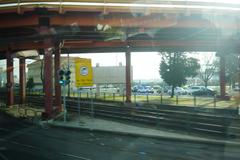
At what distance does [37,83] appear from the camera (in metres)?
126

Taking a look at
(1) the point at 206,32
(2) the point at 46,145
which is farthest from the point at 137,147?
(1) the point at 206,32

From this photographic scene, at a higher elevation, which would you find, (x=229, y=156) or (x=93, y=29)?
(x=93, y=29)

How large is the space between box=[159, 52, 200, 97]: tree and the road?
135 ft

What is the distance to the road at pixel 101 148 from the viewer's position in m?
16.7

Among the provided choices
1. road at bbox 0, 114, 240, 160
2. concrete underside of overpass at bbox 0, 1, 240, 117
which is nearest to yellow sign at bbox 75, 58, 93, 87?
concrete underside of overpass at bbox 0, 1, 240, 117

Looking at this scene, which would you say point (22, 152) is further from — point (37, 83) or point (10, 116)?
point (37, 83)

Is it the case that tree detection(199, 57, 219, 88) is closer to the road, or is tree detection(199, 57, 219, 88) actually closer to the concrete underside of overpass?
the concrete underside of overpass

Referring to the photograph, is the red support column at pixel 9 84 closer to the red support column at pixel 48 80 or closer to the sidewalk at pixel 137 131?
the red support column at pixel 48 80

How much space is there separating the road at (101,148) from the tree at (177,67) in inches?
1615

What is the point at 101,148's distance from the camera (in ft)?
63.4

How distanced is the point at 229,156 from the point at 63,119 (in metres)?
20.7

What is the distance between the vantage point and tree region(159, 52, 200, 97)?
65.7m

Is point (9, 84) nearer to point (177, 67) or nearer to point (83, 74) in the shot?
point (177, 67)

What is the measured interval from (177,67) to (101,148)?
156ft
